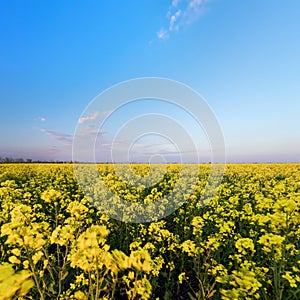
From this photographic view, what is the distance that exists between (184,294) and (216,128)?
3280 mm

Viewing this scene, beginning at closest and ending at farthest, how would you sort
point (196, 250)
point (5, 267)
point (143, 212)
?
point (5, 267) < point (196, 250) < point (143, 212)

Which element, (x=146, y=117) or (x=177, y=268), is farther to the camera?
(x=146, y=117)

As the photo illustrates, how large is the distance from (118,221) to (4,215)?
2.63 meters

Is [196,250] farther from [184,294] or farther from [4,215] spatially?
[4,215]

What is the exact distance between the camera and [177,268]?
4738 millimetres

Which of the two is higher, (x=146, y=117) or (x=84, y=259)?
(x=146, y=117)

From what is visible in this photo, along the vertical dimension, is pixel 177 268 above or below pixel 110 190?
below

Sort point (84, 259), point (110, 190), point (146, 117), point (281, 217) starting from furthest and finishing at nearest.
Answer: point (110, 190) → point (146, 117) → point (281, 217) → point (84, 259)

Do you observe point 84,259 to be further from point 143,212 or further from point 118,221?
point 118,221

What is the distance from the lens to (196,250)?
341 cm

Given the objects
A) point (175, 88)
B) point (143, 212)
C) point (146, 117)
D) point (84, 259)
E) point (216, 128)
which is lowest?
point (143, 212)

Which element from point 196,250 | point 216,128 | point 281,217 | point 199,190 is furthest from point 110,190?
point 281,217

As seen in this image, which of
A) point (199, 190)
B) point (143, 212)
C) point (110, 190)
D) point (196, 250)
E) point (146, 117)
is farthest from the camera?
point (199, 190)

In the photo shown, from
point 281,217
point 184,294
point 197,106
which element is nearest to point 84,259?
point 281,217
